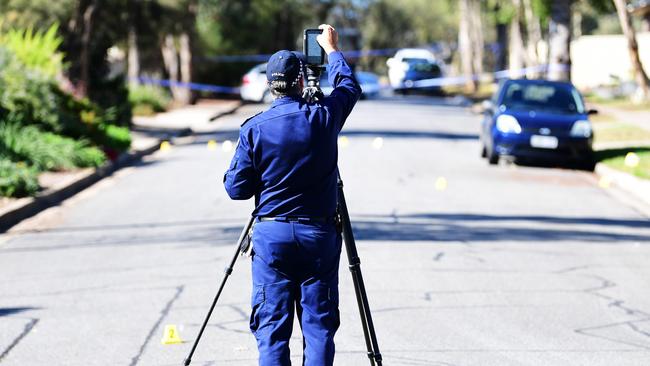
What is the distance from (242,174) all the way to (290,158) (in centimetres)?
24

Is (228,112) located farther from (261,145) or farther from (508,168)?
(261,145)

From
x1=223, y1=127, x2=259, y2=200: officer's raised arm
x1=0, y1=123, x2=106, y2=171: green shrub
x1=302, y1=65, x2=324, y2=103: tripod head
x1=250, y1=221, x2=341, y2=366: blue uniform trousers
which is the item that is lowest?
x1=0, y1=123, x2=106, y2=171: green shrub

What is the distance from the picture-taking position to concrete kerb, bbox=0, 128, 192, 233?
1359 cm

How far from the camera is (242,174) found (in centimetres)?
531

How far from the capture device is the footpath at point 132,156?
46.7 ft

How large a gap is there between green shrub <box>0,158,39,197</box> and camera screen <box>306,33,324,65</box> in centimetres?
974

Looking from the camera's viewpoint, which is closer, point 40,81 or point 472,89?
point 40,81

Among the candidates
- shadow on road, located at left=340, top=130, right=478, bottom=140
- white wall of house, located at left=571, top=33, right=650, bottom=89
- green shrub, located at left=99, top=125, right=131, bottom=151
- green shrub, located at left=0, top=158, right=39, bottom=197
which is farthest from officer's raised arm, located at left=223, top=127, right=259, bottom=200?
white wall of house, located at left=571, top=33, right=650, bottom=89

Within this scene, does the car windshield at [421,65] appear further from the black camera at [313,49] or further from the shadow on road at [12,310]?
the black camera at [313,49]

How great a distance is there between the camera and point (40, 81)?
19.4 m

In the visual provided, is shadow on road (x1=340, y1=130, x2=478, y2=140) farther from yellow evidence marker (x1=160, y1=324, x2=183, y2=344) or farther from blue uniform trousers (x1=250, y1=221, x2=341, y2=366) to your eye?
blue uniform trousers (x1=250, y1=221, x2=341, y2=366)

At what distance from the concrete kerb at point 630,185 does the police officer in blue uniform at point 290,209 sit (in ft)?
32.2

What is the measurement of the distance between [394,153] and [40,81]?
258 inches

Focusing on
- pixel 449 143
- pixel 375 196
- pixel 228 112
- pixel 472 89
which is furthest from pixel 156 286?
pixel 472 89
